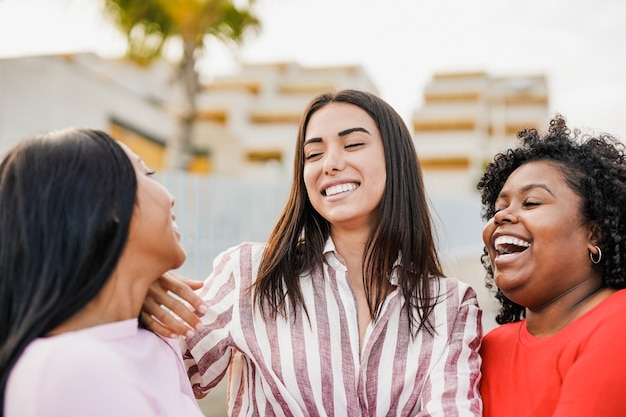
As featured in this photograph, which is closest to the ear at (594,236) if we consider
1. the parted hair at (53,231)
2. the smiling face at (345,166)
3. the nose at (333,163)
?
the smiling face at (345,166)

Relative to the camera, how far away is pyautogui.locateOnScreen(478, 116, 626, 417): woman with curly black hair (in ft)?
6.61

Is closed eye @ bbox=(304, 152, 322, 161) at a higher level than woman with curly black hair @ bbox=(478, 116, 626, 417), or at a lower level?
higher

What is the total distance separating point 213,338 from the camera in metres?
2.35

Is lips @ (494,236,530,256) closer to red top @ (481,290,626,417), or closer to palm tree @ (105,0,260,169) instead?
red top @ (481,290,626,417)

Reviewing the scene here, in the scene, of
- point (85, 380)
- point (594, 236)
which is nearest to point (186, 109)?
point (594, 236)

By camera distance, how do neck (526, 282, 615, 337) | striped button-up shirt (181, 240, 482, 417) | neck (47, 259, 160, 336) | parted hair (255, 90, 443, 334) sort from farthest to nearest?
parted hair (255, 90, 443, 334) → striped button-up shirt (181, 240, 482, 417) → neck (526, 282, 615, 337) → neck (47, 259, 160, 336)

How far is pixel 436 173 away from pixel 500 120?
492cm

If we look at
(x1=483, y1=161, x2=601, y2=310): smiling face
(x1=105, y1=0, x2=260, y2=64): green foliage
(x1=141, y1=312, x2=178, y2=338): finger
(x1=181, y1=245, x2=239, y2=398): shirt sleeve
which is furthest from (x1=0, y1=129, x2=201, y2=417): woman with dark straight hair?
(x1=105, y1=0, x2=260, y2=64): green foliage

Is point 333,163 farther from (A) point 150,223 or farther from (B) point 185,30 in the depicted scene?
(B) point 185,30

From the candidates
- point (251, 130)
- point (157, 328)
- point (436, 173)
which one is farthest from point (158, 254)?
point (436, 173)

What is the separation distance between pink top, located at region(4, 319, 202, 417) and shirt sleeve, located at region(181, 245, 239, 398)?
69cm

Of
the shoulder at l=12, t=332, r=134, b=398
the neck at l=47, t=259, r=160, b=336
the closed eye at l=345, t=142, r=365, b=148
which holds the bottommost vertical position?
the shoulder at l=12, t=332, r=134, b=398

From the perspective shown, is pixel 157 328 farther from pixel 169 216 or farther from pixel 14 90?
pixel 14 90

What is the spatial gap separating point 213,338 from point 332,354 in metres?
0.38
